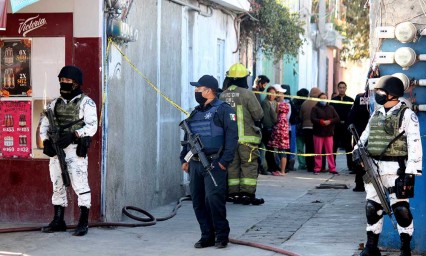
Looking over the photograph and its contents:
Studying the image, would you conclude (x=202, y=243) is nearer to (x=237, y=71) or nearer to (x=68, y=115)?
(x=68, y=115)

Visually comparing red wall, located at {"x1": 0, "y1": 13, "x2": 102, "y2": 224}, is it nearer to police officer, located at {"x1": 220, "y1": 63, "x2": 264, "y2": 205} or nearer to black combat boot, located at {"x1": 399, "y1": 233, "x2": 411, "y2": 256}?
police officer, located at {"x1": 220, "y1": 63, "x2": 264, "y2": 205}

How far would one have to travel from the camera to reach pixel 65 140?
434 inches

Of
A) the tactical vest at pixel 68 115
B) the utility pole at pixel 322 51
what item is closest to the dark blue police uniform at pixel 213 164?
the tactical vest at pixel 68 115

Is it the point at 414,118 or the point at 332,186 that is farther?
the point at 332,186

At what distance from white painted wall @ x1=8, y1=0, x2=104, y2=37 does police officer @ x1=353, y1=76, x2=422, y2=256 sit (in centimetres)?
366

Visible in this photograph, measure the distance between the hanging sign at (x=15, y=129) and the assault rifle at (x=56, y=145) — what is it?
1.09 metres

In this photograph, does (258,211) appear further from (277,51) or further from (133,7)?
(277,51)

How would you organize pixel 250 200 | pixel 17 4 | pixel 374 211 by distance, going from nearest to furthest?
pixel 374 211 → pixel 17 4 → pixel 250 200

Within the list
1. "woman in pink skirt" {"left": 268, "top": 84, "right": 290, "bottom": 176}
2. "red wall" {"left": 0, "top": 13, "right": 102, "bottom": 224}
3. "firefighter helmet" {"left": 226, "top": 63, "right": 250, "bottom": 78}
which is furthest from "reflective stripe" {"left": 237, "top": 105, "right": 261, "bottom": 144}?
"woman in pink skirt" {"left": 268, "top": 84, "right": 290, "bottom": 176}

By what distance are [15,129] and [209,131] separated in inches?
113

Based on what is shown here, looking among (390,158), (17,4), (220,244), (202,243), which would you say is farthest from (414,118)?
(17,4)

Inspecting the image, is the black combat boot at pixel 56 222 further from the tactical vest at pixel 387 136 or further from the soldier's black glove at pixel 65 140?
the tactical vest at pixel 387 136

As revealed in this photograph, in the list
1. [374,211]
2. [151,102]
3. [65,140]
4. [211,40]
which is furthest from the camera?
[211,40]

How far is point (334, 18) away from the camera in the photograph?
38062 millimetres
